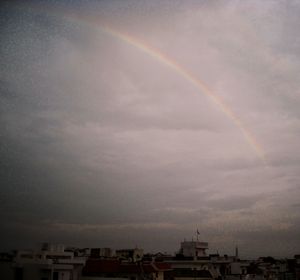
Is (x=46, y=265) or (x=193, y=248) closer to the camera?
(x=46, y=265)

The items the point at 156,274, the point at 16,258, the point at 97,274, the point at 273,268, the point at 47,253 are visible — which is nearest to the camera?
the point at 16,258

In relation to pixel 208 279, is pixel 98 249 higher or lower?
higher

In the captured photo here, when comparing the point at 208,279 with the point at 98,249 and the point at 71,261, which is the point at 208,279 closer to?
the point at 98,249

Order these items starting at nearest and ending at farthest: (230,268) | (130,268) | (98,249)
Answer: (130,268)
(98,249)
(230,268)

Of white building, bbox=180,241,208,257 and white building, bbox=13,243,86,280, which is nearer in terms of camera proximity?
white building, bbox=13,243,86,280

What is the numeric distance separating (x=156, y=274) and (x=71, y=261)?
28.9ft

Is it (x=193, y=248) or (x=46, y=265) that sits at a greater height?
(x=193, y=248)

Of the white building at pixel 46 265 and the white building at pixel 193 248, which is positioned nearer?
the white building at pixel 46 265

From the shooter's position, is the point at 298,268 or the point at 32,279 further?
the point at 298,268

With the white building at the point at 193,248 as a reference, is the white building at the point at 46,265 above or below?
below

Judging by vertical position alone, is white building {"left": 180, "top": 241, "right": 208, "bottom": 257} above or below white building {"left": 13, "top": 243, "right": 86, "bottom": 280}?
above

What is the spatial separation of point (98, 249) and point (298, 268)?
20.9m

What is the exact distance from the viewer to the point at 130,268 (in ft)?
89.4

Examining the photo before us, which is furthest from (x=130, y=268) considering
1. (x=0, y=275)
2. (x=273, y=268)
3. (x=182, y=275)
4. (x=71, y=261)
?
(x=273, y=268)
